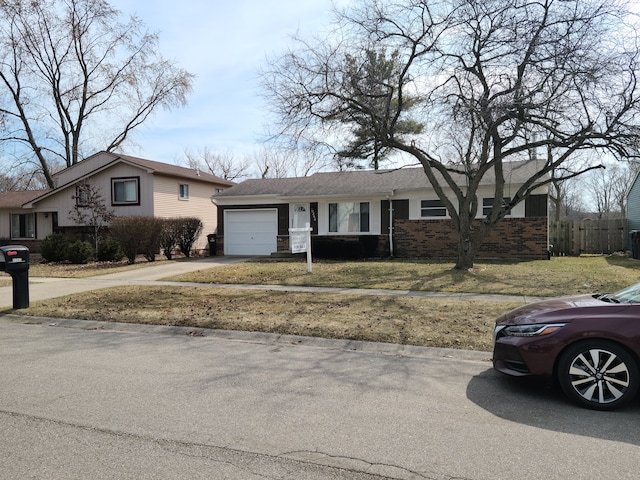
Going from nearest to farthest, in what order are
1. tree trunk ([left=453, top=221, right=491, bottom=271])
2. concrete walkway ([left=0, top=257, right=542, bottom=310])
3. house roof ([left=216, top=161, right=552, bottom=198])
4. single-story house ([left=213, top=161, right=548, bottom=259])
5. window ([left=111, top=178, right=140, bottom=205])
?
1. concrete walkway ([left=0, top=257, right=542, bottom=310])
2. tree trunk ([left=453, top=221, right=491, bottom=271])
3. single-story house ([left=213, top=161, right=548, bottom=259])
4. house roof ([left=216, top=161, right=552, bottom=198])
5. window ([left=111, top=178, right=140, bottom=205])

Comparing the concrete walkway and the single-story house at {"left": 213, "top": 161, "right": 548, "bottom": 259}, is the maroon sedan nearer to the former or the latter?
the concrete walkway

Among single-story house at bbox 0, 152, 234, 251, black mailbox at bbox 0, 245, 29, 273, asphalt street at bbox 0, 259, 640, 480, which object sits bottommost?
asphalt street at bbox 0, 259, 640, 480

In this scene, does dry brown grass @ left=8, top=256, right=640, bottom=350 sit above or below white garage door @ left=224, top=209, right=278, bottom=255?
below

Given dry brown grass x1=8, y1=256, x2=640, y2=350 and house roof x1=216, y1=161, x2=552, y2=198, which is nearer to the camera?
dry brown grass x1=8, y1=256, x2=640, y2=350

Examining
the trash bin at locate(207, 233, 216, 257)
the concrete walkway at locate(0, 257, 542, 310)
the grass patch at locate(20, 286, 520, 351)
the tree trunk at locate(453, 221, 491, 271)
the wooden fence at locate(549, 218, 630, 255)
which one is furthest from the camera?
the trash bin at locate(207, 233, 216, 257)

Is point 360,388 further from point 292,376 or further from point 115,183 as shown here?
point 115,183

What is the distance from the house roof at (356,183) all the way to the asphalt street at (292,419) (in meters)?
13.8

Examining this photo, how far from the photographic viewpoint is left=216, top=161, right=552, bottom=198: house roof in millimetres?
19708

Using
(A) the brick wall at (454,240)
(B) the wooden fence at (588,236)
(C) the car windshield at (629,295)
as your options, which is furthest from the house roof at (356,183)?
(C) the car windshield at (629,295)

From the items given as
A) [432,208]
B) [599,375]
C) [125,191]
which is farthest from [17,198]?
[599,375]

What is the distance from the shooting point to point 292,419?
4113mm

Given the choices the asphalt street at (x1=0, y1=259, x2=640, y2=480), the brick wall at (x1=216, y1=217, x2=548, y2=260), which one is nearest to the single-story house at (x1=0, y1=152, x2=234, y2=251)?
the brick wall at (x1=216, y1=217, x2=548, y2=260)

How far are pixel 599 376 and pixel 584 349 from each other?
0.26m

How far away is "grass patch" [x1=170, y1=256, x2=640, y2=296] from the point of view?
445 inches
